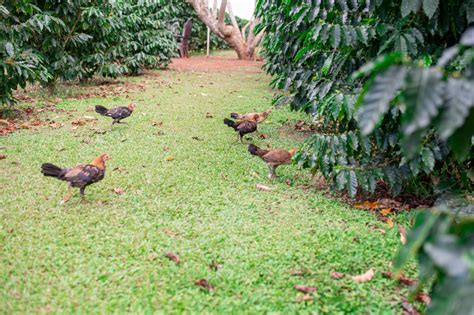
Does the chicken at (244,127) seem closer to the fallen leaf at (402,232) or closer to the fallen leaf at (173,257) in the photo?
the fallen leaf at (402,232)

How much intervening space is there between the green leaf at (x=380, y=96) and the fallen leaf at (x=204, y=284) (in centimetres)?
172

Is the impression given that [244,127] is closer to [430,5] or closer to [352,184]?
[352,184]

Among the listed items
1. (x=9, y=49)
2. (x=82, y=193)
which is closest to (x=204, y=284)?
(x=82, y=193)

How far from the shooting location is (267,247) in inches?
121

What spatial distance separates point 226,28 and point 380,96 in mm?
15892

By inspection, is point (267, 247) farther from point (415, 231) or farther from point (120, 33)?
point (120, 33)

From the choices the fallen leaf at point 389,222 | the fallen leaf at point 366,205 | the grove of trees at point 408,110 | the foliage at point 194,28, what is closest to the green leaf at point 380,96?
the grove of trees at point 408,110

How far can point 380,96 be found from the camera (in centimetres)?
120

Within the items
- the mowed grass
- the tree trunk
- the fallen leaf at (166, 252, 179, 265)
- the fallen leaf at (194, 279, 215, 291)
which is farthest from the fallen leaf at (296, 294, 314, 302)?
the tree trunk

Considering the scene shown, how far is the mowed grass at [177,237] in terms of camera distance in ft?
8.24

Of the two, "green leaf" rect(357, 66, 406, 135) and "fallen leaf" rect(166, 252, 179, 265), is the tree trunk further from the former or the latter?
"green leaf" rect(357, 66, 406, 135)

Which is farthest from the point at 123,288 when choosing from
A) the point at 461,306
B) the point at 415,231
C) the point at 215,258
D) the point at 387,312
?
the point at 461,306

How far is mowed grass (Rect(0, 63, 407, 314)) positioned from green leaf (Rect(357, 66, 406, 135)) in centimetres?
156

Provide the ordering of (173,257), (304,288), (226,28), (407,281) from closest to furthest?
(304,288), (407,281), (173,257), (226,28)
